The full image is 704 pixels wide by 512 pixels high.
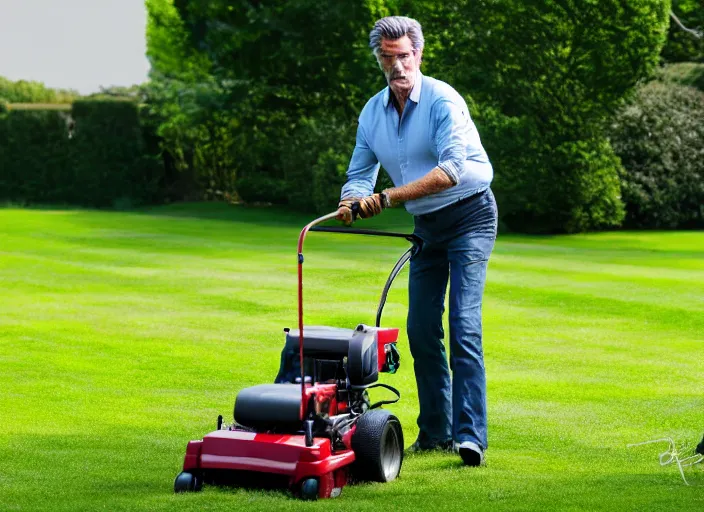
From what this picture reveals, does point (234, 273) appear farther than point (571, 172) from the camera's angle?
No

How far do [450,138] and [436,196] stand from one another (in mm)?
328

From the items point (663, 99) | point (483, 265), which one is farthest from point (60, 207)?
point (483, 265)

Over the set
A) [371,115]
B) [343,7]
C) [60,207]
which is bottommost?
[60,207]

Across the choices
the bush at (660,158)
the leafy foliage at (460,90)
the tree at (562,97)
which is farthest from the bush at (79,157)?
the bush at (660,158)

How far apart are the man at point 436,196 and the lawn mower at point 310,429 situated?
1.44 feet

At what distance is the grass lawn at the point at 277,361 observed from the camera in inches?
208

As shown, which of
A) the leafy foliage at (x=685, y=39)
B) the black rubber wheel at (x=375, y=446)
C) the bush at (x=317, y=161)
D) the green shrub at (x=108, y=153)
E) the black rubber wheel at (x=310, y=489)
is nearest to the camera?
the black rubber wheel at (x=310, y=489)

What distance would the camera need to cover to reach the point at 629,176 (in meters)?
26.0

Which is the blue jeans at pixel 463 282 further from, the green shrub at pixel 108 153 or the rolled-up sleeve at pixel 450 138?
the green shrub at pixel 108 153

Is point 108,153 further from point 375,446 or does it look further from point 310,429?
point 310,429

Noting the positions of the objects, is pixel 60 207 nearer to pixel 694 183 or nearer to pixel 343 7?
pixel 343 7

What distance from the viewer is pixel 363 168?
6012 mm

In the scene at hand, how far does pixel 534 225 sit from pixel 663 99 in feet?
13.4

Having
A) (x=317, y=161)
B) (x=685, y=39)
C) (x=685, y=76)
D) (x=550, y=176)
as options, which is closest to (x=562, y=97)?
(x=550, y=176)
